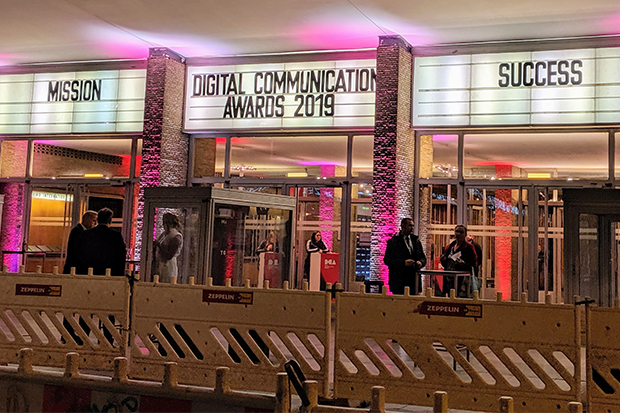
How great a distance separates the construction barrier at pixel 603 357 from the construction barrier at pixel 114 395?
9.19 ft

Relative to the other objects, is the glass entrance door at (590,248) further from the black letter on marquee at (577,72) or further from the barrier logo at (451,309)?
the black letter on marquee at (577,72)

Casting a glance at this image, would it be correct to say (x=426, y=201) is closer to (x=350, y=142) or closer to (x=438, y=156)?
(x=438, y=156)

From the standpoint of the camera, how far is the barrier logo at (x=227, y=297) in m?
7.39

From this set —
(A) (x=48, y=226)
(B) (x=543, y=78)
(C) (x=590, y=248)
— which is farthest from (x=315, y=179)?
(C) (x=590, y=248)

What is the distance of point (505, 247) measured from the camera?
50.0ft

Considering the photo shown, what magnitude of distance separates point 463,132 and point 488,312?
9.72m

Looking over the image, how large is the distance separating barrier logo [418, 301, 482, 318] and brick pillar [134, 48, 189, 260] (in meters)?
11.1

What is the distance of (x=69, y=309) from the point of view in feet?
27.0

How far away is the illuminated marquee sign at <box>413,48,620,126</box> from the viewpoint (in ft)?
47.5

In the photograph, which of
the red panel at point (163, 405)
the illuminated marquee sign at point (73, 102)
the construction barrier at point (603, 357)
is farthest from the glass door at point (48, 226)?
the construction barrier at point (603, 357)

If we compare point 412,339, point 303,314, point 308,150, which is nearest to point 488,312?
point 412,339

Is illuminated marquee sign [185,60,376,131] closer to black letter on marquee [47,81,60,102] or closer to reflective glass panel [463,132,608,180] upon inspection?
reflective glass panel [463,132,608,180]

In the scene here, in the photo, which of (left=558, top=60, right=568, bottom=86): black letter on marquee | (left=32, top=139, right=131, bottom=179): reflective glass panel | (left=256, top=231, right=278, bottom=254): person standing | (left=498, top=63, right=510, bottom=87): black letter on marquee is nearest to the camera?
(left=256, top=231, right=278, bottom=254): person standing

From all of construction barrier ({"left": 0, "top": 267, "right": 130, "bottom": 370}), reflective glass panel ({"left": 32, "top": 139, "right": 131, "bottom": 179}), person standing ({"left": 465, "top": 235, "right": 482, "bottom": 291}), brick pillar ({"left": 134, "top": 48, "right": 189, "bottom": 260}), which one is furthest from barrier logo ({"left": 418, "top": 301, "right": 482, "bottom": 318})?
reflective glass panel ({"left": 32, "top": 139, "right": 131, "bottom": 179})
